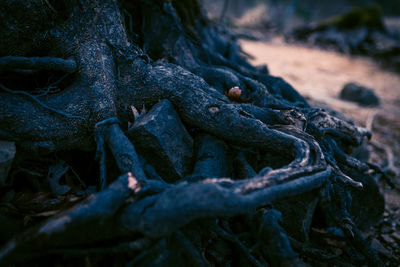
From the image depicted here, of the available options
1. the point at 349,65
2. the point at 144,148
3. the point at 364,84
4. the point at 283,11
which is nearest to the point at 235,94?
the point at 144,148

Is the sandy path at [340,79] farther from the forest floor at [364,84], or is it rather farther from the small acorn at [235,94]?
the small acorn at [235,94]

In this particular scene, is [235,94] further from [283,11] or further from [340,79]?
[283,11]

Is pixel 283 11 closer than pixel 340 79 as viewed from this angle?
No

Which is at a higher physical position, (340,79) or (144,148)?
(144,148)

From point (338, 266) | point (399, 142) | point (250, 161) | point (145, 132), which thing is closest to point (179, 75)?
point (145, 132)

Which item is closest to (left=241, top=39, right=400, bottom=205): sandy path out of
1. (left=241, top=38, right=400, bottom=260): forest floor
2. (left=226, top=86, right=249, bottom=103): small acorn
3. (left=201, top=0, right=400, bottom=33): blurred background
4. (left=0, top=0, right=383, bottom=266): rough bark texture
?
(left=241, top=38, right=400, bottom=260): forest floor
